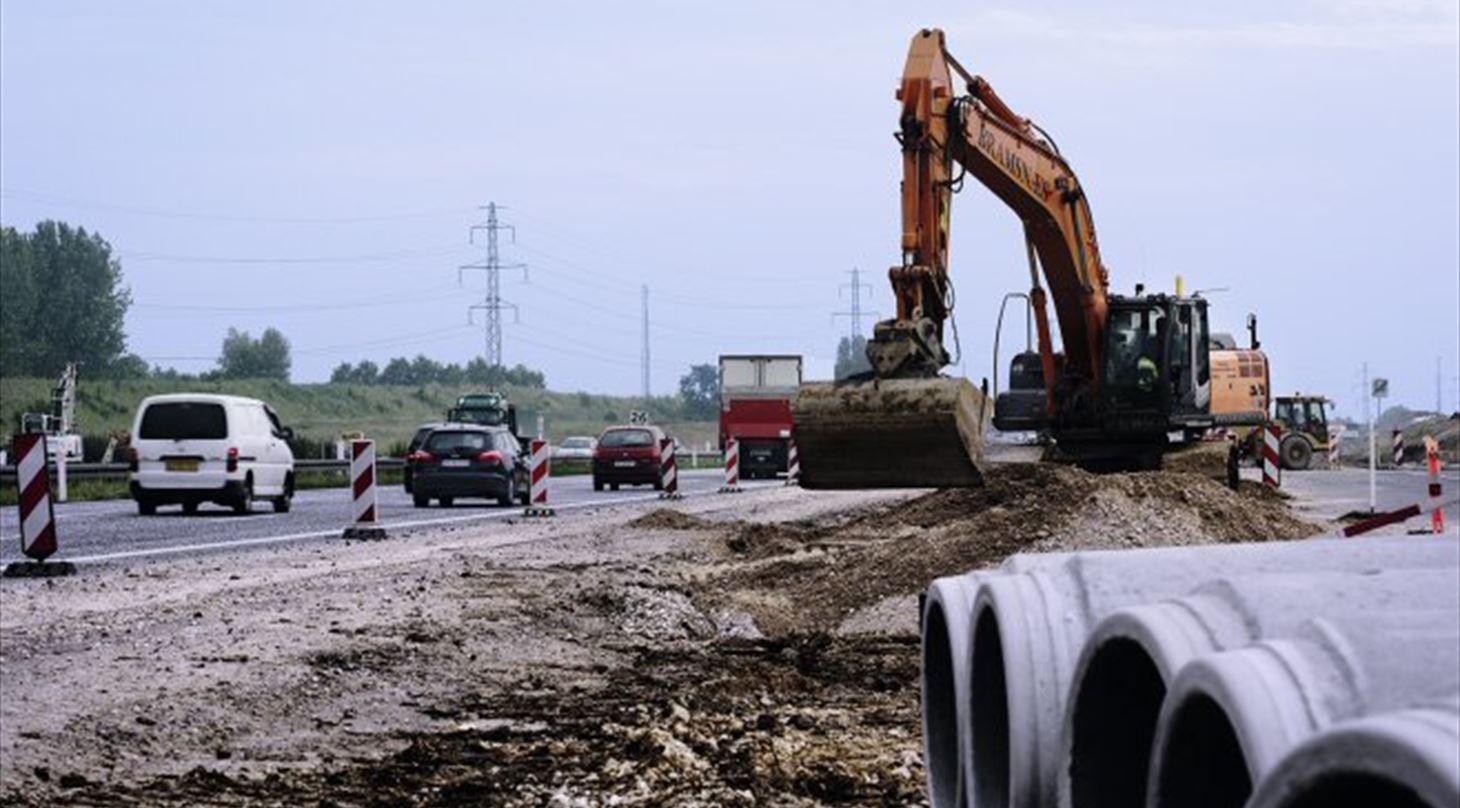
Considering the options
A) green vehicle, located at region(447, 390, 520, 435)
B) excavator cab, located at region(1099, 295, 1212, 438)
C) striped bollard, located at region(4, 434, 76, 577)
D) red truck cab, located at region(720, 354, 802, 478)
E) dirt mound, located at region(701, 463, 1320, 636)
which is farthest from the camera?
green vehicle, located at region(447, 390, 520, 435)

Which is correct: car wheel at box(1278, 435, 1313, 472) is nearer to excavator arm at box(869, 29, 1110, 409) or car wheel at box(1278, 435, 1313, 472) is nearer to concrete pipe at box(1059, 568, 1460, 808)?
excavator arm at box(869, 29, 1110, 409)

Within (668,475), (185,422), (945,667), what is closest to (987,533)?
(945,667)

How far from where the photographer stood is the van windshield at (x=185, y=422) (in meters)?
33.8

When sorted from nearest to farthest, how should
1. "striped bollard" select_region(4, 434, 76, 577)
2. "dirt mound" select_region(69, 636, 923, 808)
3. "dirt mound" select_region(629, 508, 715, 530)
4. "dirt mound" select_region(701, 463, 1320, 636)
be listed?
"dirt mound" select_region(69, 636, 923, 808)
"dirt mound" select_region(701, 463, 1320, 636)
"striped bollard" select_region(4, 434, 76, 577)
"dirt mound" select_region(629, 508, 715, 530)

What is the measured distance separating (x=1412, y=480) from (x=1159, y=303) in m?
32.8

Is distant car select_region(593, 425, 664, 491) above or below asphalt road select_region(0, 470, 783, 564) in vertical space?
above

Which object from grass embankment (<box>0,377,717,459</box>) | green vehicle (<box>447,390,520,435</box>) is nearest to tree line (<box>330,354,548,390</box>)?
grass embankment (<box>0,377,717,459</box>)

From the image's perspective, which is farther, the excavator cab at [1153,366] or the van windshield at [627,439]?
the van windshield at [627,439]

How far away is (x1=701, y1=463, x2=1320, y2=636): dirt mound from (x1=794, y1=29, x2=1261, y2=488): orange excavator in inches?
30.1

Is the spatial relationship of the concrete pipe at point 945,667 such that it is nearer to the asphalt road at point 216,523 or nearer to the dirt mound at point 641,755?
the dirt mound at point 641,755

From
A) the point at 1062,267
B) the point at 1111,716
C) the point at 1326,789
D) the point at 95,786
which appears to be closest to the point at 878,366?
the point at 1062,267

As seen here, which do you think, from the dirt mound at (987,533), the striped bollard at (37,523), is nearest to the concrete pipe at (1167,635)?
the dirt mound at (987,533)

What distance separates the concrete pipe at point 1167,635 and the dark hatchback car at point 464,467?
34823 millimetres

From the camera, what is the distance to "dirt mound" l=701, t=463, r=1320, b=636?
17.0 metres
